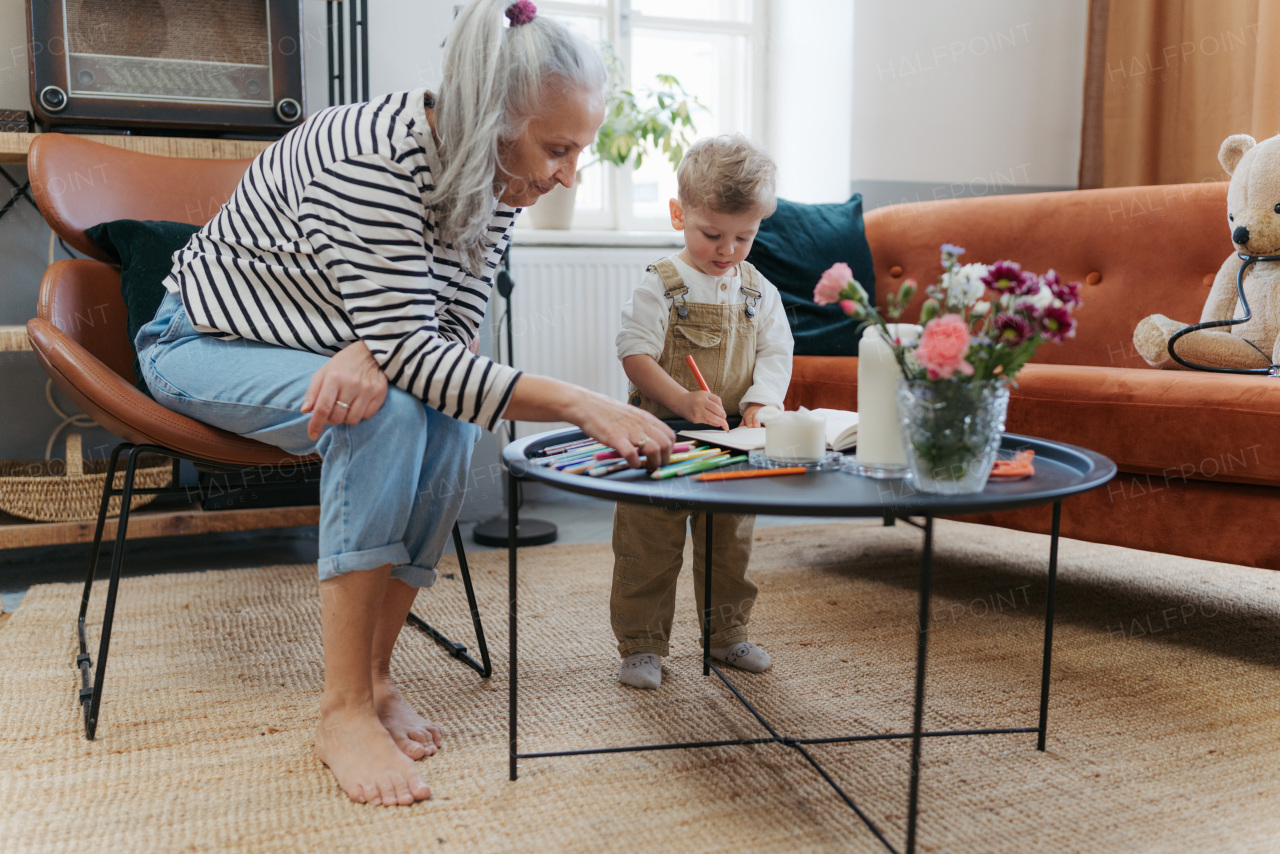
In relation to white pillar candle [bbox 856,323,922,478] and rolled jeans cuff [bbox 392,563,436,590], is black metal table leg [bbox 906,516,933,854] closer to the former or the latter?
white pillar candle [bbox 856,323,922,478]

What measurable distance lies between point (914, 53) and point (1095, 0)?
21.7 inches

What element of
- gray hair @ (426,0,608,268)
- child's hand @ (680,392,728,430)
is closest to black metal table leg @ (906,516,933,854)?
child's hand @ (680,392,728,430)

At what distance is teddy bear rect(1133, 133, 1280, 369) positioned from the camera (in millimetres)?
1700

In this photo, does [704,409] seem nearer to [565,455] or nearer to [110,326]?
[565,455]

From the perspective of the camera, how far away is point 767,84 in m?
3.13

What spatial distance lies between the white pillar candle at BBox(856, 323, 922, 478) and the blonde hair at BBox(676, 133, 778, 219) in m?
0.39

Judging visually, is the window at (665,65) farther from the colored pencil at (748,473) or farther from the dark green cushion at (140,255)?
the colored pencil at (748,473)

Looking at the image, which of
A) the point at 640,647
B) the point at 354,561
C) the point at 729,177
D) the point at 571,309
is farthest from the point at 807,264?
the point at 354,561

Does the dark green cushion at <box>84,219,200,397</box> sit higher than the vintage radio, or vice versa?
the vintage radio

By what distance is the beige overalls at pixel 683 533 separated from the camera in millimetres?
1371

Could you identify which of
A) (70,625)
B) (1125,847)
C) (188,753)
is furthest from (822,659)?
(70,625)

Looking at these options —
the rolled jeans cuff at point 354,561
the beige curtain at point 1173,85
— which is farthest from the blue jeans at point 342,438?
the beige curtain at point 1173,85

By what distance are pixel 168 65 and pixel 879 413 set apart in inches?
67.6

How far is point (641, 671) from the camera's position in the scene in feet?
4.45
